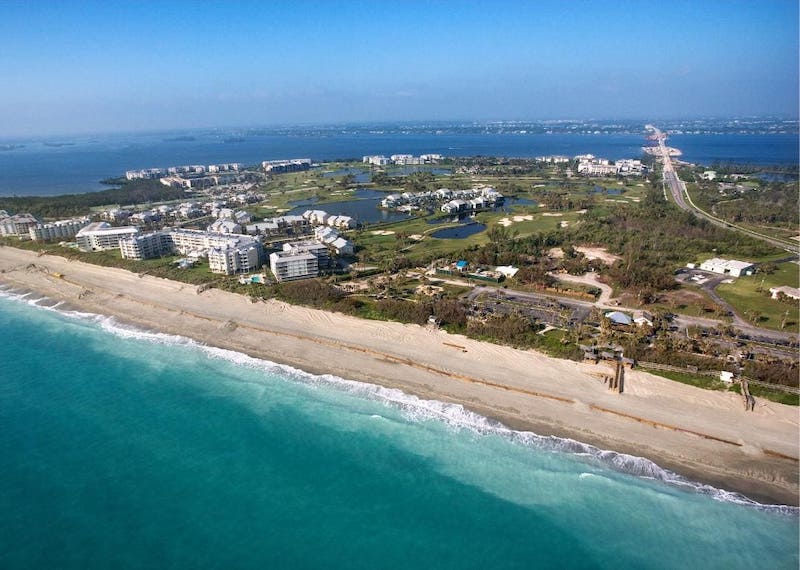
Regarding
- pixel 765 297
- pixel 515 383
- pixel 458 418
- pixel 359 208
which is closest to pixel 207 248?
pixel 359 208

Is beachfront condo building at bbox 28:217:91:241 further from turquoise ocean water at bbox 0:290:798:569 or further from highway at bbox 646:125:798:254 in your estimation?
highway at bbox 646:125:798:254

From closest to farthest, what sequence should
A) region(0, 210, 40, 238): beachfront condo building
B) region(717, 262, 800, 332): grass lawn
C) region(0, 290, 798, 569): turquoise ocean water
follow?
region(0, 290, 798, 569): turquoise ocean water, region(717, 262, 800, 332): grass lawn, region(0, 210, 40, 238): beachfront condo building

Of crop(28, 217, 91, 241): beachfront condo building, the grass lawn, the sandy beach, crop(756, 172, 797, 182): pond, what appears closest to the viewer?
the sandy beach

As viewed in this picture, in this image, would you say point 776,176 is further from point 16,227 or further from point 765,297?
point 16,227

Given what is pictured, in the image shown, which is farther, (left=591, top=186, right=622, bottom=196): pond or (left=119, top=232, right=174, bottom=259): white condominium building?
(left=591, top=186, right=622, bottom=196): pond

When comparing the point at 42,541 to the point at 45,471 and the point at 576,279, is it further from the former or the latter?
the point at 576,279

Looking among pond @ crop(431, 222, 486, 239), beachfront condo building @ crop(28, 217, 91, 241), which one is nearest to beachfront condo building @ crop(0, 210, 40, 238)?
beachfront condo building @ crop(28, 217, 91, 241)
